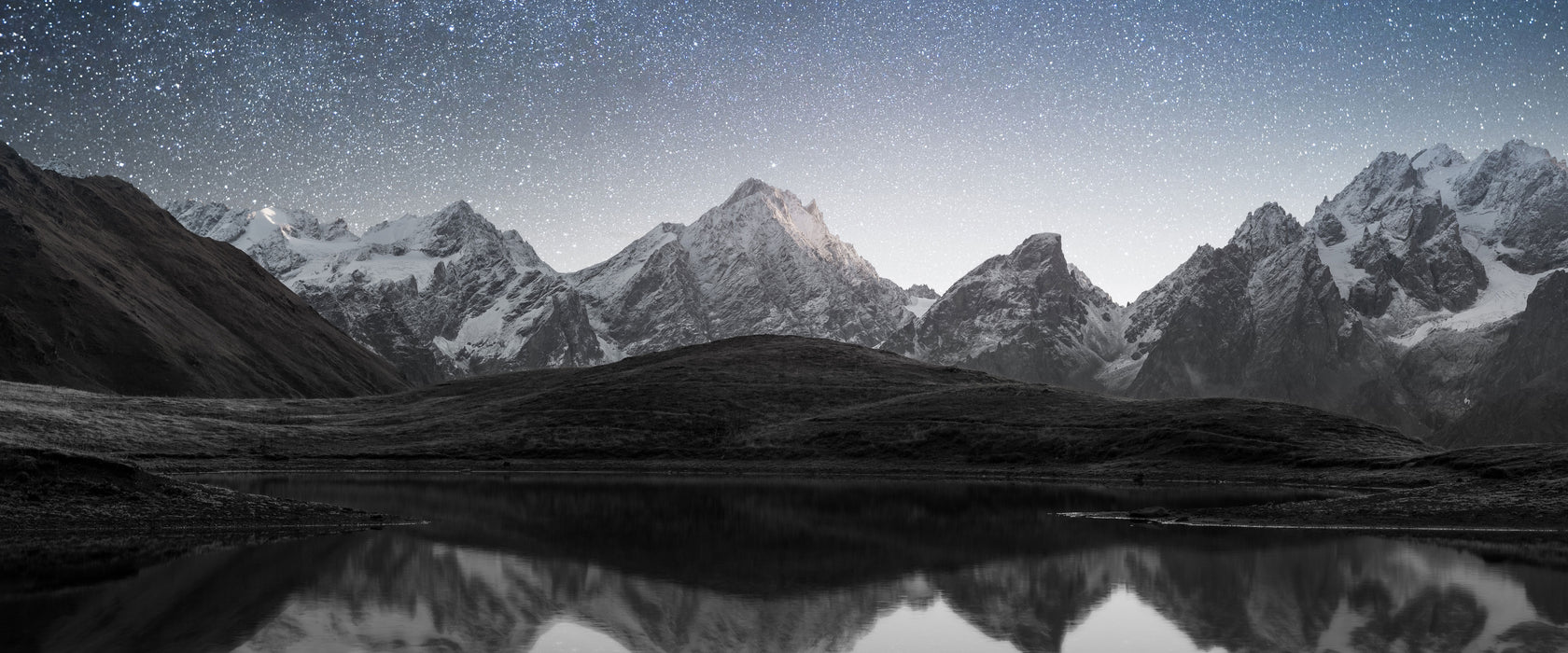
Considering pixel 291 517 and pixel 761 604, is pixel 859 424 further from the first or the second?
pixel 761 604

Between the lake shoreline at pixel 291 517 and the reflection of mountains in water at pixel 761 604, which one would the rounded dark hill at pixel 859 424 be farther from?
the reflection of mountains in water at pixel 761 604

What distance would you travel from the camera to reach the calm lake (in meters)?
29.9

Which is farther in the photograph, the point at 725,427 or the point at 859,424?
the point at 725,427

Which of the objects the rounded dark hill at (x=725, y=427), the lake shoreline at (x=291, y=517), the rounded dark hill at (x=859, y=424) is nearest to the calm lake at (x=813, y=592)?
the lake shoreline at (x=291, y=517)

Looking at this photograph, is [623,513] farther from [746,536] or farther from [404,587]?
[404,587]

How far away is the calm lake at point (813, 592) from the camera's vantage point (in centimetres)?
2989

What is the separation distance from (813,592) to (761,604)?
2.95 metres

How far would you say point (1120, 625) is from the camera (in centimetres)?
3281

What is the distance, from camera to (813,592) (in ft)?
124

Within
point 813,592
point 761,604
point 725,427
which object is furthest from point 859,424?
point 761,604

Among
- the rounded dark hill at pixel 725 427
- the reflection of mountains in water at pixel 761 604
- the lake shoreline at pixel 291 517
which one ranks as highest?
the rounded dark hill at pixel 725 427

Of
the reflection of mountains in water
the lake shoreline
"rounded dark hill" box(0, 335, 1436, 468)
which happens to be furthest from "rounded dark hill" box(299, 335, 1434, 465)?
the reflection of mountains in water

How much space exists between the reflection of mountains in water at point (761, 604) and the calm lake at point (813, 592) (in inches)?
4.8

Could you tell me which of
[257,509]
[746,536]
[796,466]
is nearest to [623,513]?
[746,536]
